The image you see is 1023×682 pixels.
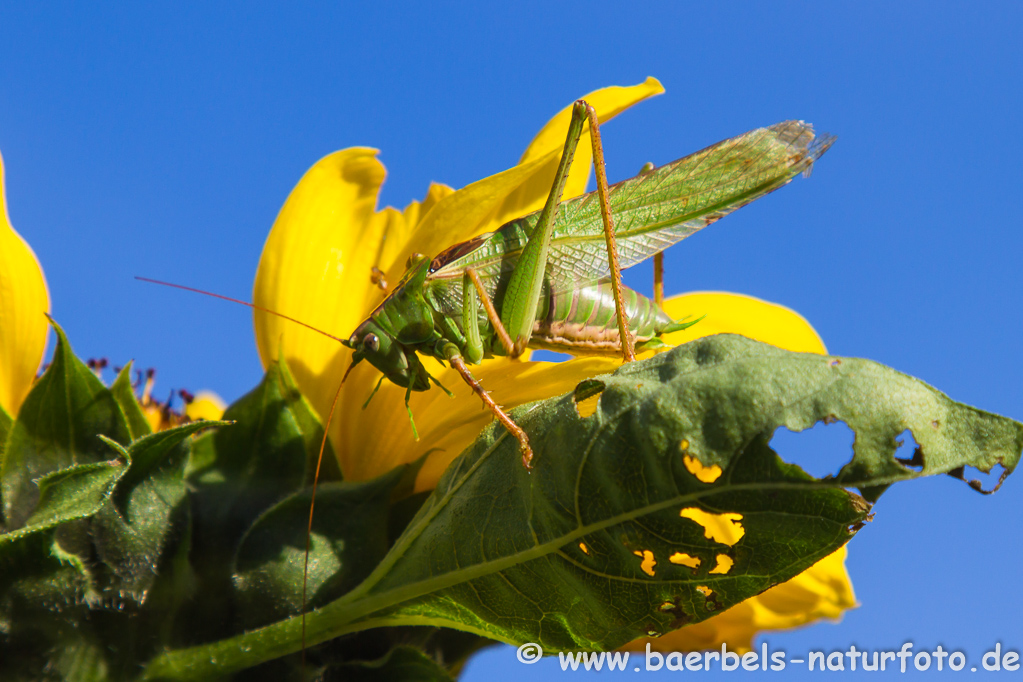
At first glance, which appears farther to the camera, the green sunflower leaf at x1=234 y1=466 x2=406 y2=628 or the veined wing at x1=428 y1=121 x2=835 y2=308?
the veined wing at x1=428 y1=121 x2=835 y2=308

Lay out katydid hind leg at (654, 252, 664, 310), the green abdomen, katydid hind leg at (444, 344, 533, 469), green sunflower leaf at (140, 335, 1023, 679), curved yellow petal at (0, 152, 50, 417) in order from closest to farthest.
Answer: green sunflower leaf at (140, 335, 1023, 679) → katydid hind leg at (444, 344, 533, 469) → curved yellow petal at (0, 152, 50, 417) → the green abdomen → katydid hind leg at (654, 252, 664, 310)

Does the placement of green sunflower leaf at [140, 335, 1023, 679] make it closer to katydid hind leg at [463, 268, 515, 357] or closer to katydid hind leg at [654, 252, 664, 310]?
katydid hind leg at [463, 268, 515, 357]

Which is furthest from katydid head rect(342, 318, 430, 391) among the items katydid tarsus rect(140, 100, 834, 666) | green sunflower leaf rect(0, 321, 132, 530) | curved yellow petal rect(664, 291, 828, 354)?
curved yellow petal rect(664, 291, 828, 354)

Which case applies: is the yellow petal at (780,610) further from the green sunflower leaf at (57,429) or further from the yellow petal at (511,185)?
the green sunflower leaf at (57,429)

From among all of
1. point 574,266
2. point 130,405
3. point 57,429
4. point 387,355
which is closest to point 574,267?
point 574,266

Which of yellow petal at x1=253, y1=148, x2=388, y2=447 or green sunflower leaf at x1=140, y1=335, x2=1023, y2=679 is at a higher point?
yellow petal at x1=253, y1=148, x2=388, y2=447

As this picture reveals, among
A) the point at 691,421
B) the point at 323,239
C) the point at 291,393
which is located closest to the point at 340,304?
the point at 323,239

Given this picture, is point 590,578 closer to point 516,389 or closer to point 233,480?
point 516,389

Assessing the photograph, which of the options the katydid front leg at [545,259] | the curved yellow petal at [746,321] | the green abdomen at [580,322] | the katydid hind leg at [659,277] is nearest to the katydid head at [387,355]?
the katydid front leg at [545,259]
